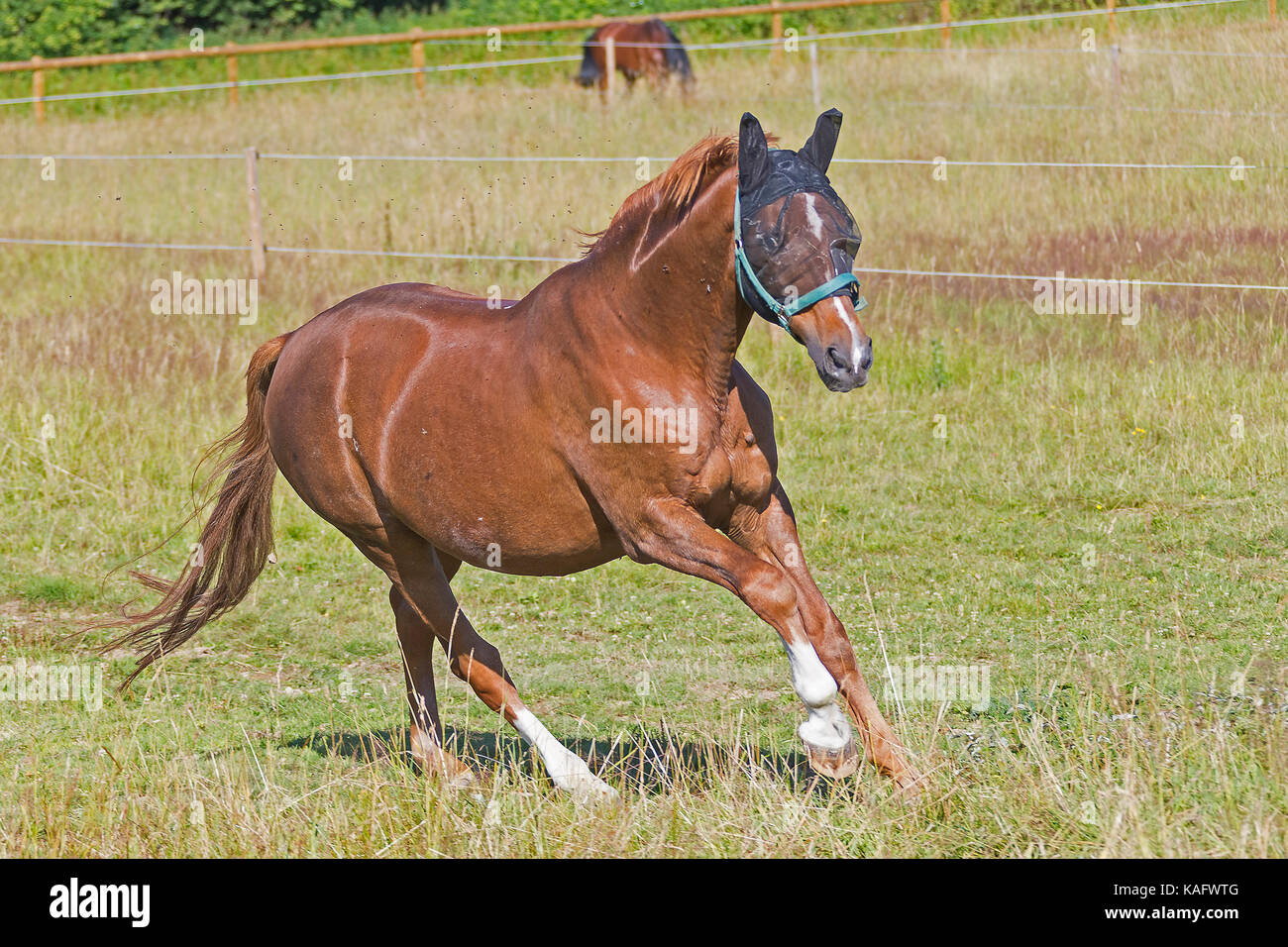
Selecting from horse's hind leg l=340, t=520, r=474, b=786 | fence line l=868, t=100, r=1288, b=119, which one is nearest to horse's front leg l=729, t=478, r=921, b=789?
horse's hind leg l=340, t=520, r=474, b=786

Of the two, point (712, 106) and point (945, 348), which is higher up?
point (712, 106)

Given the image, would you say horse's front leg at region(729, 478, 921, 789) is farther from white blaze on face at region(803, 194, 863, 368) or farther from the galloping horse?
white blaze on face at region(803, 194, 863, 368)

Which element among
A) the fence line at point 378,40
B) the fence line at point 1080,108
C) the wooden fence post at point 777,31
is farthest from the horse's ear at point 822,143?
the wooden fence post at point 777,31

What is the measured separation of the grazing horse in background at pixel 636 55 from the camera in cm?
1818

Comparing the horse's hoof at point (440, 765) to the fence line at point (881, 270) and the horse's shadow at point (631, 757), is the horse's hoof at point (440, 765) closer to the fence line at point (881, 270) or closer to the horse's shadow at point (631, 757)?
the horse's shadow at point (631, 757)

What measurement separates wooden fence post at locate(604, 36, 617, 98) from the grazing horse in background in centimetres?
2

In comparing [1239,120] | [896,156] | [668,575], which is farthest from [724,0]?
[668,575]

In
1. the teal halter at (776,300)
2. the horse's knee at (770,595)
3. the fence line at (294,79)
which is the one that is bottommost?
the horse's knee at (770,595)

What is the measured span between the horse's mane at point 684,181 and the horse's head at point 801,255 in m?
0.15

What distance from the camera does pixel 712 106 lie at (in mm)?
17047

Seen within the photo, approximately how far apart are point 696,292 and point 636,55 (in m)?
15.4

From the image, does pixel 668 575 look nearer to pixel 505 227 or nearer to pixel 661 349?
pixel 661 349

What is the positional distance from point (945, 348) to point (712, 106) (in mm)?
7691

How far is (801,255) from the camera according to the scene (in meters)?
3.75
